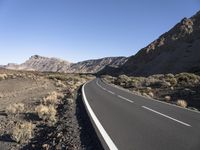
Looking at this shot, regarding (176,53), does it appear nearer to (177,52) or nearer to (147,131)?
(177,52)

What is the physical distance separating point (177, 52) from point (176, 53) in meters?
0.54

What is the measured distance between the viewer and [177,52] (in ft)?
306

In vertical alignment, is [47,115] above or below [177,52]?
below

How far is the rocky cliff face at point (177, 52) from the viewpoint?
81331mm

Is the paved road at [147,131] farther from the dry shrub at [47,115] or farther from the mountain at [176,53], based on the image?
the mountain at [176,53]

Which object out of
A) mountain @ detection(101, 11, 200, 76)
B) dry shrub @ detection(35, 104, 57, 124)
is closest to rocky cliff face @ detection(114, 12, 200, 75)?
mountain @ detection(101, 11, 200, 76)

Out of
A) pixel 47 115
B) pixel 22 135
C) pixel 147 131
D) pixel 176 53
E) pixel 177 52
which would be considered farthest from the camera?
pixel 177 52

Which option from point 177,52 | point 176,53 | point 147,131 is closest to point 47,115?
point 147,131

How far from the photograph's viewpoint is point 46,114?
16344 mm

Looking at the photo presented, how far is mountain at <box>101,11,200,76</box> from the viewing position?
81.4 meters

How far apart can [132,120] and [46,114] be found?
5263 mm

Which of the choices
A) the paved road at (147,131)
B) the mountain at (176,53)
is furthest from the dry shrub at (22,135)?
the mountain at (176,53)

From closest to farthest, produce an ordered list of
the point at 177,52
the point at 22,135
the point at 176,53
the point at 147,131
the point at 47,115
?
the point at 147,131, the point at 22,135, the point at 47,115, the point at 176,53, the point at 177,52

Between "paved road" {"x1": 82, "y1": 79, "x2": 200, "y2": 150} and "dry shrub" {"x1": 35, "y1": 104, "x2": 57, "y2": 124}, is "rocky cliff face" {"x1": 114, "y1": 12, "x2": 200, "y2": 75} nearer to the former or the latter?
"dry shrub" {"x1": 35, "y1": 104, "x2": 57, "y2": 124}
